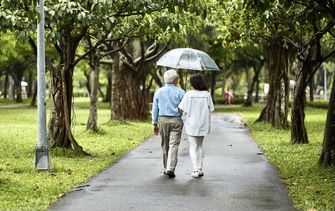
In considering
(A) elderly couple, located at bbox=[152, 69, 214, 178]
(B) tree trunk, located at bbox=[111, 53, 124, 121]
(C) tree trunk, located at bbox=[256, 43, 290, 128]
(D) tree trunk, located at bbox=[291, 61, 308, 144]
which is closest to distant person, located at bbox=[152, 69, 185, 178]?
(A) elderly couple, located at bbox=[152, 69, 214, 178]

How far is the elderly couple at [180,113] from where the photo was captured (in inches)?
407

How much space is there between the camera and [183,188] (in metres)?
9.05

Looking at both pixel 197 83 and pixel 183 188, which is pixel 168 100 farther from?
pixel 183 188

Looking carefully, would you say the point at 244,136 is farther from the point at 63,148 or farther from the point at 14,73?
the point at 14,73

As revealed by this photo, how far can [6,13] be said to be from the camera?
30.3 feet

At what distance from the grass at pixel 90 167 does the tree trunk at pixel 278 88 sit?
235cm

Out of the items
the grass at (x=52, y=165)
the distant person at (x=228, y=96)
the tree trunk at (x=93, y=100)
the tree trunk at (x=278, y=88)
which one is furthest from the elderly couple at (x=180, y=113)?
the distant person at (x=228, y=96)

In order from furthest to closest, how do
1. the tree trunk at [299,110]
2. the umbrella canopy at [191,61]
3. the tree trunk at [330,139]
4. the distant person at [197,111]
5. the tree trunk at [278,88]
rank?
the tree trunk at [278,88] < the tree trunk at [299,110] < the umbrella canopy at [191,61] < the tree trunk at [330,139] < the distant person at [197,111]

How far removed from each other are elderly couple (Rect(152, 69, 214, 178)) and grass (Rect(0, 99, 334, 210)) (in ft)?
4.77

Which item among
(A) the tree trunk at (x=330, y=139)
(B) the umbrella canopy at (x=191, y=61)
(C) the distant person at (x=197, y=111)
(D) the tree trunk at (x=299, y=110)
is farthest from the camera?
(D) the tree trunk at (x=299, y=110)

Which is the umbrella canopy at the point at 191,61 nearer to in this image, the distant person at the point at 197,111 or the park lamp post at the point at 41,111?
the distant person at the point at 197,111

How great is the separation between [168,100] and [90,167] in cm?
214

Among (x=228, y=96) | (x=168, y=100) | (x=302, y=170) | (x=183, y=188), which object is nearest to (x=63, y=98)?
(x=168, y=100)

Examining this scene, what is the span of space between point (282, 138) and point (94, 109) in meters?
6.21
